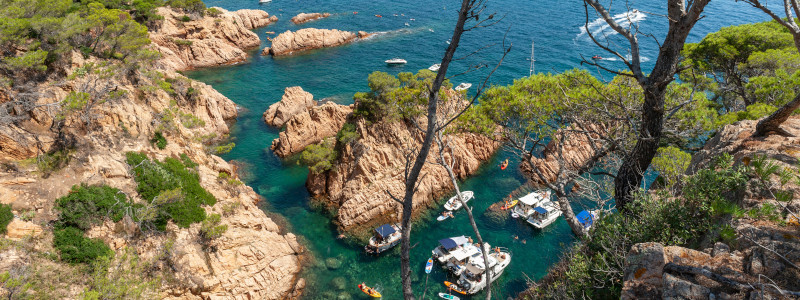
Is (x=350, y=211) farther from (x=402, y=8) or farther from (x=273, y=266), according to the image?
(x=402, y=8)

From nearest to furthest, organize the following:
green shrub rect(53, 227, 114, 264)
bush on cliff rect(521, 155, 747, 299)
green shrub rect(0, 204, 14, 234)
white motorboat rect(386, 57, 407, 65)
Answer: bush on cliff rect(521, 155, 747, 299) → green shrub rect(0, 204, 14, 234) → green shrub rect(53, 227, 114, 264) → white motorboat rect(386, 57, 407, 65)

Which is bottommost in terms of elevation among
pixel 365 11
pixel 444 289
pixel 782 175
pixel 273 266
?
pixel 444 289

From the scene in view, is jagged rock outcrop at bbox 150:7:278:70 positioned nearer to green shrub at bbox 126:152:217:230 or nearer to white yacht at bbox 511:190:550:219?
green shrub at bbox 126:152:217:230

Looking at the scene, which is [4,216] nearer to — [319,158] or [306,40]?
[319,158]

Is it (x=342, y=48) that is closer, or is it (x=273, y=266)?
(x=273, y=266)

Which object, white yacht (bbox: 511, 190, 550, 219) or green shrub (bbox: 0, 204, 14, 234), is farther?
white yacht (bbox: 511, 190, 550, 219)

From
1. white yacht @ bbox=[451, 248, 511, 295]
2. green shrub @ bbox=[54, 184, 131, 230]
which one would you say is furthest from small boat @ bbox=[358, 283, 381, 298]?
green shrub @ bbox=[54, 184, 131, 230]

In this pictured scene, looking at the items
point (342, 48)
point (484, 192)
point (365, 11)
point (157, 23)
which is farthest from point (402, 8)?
point (484, 192)

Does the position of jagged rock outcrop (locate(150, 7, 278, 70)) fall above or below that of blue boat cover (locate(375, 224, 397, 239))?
above

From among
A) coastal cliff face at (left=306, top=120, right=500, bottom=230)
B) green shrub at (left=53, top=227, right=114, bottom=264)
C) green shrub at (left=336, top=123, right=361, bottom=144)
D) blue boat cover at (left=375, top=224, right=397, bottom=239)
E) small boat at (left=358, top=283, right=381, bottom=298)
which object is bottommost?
small boat at (left=358, top=283, right=381, bottom=298)
